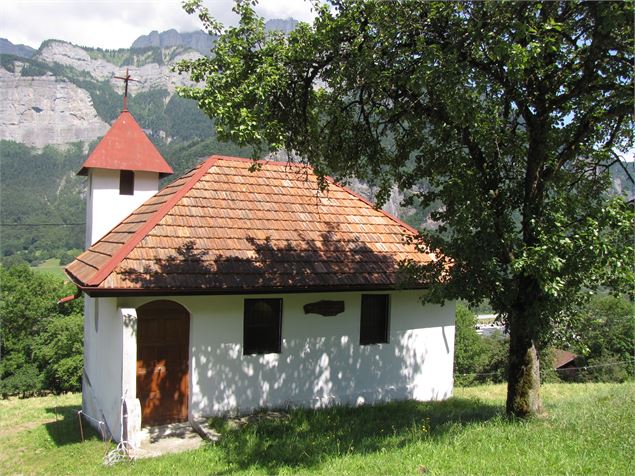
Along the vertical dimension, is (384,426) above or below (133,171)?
below

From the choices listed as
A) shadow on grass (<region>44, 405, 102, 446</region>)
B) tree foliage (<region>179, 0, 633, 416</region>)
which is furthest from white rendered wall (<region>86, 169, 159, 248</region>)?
tree foliage (<region>179, 0, 633, 416</region>)

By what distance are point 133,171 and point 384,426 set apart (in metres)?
8.74

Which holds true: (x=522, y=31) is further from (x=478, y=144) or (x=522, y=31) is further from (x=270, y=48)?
(x=270, y=48)

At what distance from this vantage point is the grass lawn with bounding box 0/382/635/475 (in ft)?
19.9

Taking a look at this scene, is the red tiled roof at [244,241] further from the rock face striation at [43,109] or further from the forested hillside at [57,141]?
the rock face striation at [43,109]

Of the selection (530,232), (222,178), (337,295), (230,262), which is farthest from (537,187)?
(222,178)

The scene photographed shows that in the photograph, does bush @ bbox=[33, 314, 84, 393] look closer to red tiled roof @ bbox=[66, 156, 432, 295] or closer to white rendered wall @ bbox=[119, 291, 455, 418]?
red tiled roof @ bbox=[66, 156, 432, 295]

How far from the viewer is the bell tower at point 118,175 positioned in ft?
41.0

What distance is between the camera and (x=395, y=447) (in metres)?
7.09

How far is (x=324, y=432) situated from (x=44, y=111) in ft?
710

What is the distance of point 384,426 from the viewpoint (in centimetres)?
880

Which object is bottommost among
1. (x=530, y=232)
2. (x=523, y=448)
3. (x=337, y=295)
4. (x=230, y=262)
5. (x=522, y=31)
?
(x=523, y=448)

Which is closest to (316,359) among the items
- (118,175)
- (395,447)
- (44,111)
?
(395,447)

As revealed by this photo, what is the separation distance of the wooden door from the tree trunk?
5895 millimetres
